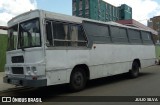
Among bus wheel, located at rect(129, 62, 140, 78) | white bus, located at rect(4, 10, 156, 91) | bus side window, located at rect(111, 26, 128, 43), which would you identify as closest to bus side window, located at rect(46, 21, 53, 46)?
white bus, located at rect(4, 10, 156, 91)

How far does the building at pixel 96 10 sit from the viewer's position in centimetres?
3862

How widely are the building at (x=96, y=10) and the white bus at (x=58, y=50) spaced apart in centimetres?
2571

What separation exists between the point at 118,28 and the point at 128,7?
3479 centimetres

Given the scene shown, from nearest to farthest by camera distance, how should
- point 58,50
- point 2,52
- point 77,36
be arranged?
point 58,50
point 77,36
point 2,52

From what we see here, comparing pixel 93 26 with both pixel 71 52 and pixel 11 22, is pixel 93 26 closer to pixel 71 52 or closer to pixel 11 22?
pixel 71 52

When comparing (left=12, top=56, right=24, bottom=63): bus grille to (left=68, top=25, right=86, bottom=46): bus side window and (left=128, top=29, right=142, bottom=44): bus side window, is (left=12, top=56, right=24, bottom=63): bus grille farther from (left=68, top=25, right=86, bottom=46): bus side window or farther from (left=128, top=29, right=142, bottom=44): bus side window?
(left=128, top=29, right=142, bottom=44): bus side window

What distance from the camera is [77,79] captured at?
34.8 feet

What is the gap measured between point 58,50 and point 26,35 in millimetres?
1206

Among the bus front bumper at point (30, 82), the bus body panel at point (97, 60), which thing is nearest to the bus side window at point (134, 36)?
the bus body panel at point (97, 60)

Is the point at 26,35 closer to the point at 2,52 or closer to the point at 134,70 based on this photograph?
the point at 134,70

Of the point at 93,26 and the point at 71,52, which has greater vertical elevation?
the point at 93,26

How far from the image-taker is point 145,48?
53.3 ft

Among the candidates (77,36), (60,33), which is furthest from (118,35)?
(60,33)

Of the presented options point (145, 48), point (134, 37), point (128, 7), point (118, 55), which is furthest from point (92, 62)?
point (128, 7)
